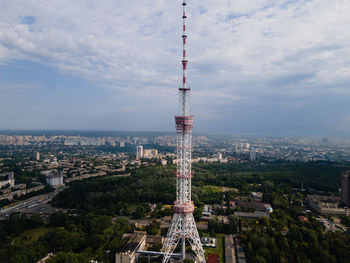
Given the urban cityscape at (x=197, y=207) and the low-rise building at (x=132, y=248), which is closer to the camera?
the low-rise building at (x=132, y=248)

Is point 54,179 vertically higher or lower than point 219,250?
higher

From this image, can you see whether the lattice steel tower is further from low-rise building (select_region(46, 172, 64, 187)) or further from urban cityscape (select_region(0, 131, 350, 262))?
low-rise building (select_region(46, 172, 64, 187))

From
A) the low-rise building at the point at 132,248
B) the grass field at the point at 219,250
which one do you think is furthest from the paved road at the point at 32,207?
the grass field at the point at 219,250

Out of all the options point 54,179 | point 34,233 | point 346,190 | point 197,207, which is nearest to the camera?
point 34,233

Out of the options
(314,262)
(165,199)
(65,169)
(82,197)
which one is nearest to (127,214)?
(165,199)

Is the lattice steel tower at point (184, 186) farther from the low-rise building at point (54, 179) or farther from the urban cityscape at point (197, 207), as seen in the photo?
the low-rise building at point (54, 179)

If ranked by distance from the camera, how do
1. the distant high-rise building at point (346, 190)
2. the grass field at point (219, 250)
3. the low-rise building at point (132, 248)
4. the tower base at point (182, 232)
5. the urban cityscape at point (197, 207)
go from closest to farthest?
the low-rise building at point (132, 248) < the tower base at point (182, 232) < the grass field at point (219, 250) < the urban cityscape at point (197, 207) < the distant high-rise building at point (346, 190)

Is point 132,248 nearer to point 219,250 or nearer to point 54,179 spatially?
point 219,250

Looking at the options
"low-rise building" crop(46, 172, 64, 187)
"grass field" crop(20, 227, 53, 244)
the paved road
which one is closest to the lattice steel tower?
"grass field" crop(20, 227, 53, 244)

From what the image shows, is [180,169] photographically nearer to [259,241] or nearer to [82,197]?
[259,241]

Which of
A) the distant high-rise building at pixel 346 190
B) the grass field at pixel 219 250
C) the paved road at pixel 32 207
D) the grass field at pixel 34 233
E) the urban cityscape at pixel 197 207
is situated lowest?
the paved road at pixel 32 207

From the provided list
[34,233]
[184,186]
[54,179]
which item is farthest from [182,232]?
[54,179]
